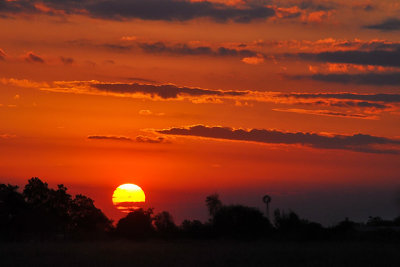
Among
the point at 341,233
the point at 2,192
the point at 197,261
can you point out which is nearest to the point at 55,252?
the point at 197,261

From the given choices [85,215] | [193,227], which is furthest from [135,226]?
[85,215]

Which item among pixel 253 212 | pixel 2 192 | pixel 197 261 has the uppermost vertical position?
pixel 2 192

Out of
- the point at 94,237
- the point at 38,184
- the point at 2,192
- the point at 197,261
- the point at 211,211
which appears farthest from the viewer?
the point at 38,184

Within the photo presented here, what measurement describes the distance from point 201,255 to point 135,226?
1923 cm

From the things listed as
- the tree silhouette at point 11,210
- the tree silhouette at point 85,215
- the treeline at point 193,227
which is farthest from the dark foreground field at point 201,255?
the tree silhouette at point 85,215

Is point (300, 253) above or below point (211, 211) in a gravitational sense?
below

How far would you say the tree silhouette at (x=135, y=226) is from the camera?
56.4 m

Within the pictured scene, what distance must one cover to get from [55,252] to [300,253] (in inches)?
532

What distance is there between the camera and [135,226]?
57.1 meters

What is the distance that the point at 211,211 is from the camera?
64.1 meters

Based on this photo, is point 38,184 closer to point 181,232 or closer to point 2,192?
point 2,192

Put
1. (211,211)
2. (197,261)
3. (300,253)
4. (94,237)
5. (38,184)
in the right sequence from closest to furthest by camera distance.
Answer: (197,261) < (300,253) < (94,237) < (211,211) < (38,184)

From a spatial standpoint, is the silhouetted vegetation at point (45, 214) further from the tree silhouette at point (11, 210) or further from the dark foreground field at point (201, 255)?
the dark foreground field at point (201, 255)

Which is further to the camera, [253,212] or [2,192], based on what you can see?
[2,192]
